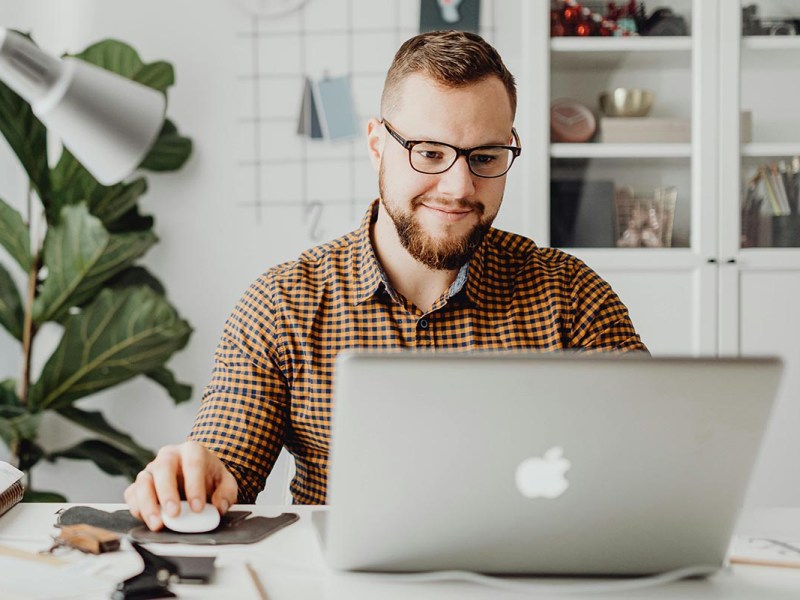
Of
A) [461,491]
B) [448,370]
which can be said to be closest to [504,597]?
[461,491]

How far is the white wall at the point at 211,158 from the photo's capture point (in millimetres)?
2668

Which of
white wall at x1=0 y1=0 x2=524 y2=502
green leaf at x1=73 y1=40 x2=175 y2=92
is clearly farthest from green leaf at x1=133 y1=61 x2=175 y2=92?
white wall at x1=0 y1=0 x2=524 y2=502

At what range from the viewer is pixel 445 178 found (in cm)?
139

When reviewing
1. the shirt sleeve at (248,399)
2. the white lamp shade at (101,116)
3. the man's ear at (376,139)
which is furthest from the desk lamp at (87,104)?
the man's ear at (376,139)

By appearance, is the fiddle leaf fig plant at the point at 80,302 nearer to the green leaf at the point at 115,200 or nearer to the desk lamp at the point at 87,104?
the green leaf at the point at 115,200

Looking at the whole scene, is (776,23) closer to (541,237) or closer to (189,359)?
(541,237)

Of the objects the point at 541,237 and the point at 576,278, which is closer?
the point at 576,278

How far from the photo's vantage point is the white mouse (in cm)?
97

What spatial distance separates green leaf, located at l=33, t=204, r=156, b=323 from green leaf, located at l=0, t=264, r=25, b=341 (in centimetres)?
8

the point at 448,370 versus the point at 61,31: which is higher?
the point at 61,31

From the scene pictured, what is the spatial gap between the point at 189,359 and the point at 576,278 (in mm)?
1514

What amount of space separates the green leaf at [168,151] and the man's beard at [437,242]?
51.4 inches

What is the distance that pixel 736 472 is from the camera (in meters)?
0.79

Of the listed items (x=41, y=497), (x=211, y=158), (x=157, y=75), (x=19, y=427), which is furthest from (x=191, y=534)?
(x=211, y=158)
